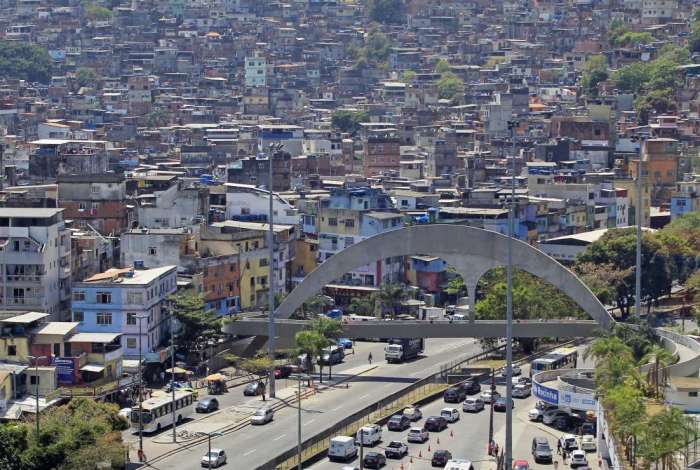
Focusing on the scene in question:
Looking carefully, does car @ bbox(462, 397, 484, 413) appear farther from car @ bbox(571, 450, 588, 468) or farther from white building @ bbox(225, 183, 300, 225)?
white building @ bbox(225, 183, 300, 225)

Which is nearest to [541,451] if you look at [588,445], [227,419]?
[588,445]

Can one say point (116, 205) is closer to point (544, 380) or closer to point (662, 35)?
point (544, 380)

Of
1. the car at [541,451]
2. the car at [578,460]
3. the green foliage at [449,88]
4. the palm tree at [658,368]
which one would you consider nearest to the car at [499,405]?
the palm tree at [658,368]

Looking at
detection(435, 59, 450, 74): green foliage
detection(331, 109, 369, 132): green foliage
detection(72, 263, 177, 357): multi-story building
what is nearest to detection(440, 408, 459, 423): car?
detection(72, 263, 177, 357): multi-story building

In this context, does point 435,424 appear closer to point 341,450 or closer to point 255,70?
point 341,450

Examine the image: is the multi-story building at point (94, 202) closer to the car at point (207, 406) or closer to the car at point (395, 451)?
the car at point (207, 406)

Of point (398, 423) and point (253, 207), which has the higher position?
point (253, 207)
